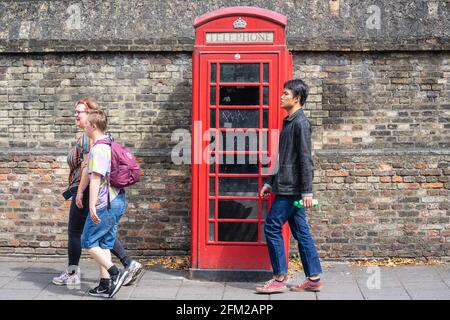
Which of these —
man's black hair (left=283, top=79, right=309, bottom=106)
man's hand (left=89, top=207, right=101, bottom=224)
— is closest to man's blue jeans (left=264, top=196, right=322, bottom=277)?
man's black hair (left=283, top=79, right=309, bottom=106)

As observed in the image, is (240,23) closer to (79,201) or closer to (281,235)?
(281,235)

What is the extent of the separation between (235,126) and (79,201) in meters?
1.71

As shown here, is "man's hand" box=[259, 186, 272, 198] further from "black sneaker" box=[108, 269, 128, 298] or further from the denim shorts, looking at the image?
"black sneaker" box=[108, 269, 128, 298]

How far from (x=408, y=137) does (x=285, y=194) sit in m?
2.12

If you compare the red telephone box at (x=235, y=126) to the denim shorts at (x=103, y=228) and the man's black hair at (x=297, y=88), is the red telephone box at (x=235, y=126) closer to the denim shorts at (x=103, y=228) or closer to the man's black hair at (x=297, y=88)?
the man's black hair at (x=297, y=88)

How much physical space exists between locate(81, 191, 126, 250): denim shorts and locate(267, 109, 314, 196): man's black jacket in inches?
59.8

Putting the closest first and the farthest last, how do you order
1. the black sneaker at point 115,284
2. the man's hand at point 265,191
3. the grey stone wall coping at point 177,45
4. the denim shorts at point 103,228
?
1. the denim shorts at point 103,228
2. the black sneaker at point 115,284
3. the man's hand at point 265,191
4. the grey stone wall coping at point 177,45

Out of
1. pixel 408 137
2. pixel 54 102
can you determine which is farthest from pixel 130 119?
pixel 408 137

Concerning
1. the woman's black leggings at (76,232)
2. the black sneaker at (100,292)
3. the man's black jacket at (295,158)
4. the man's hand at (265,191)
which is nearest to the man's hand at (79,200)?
the woman's black leggings at (76,232)

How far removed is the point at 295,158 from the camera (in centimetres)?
653

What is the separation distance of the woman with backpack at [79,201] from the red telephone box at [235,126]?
2.48 ft

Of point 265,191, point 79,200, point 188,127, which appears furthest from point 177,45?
point 79,200

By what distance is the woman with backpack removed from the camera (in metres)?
6.64

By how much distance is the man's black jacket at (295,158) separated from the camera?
645cm
